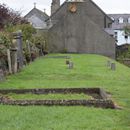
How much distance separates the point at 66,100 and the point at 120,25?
319 ft

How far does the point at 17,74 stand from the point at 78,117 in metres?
12.2

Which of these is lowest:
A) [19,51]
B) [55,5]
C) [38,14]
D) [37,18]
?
[19,51]

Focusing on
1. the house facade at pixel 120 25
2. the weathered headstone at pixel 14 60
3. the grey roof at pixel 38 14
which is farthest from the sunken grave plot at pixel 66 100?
the house facade at pixel 120 25

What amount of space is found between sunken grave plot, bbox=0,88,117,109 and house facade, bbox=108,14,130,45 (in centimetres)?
8726

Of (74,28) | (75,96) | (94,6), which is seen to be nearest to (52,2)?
(94,6)

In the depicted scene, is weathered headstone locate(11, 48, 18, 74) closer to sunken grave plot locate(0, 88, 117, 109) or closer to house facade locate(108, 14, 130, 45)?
sunken grave plot locate(0, 88, 117, 109)

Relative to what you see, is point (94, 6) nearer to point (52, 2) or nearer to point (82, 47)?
point (52, 2)

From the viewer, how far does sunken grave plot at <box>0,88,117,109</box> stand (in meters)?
11.5

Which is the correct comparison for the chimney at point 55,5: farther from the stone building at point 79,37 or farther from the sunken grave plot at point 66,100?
the sunken grave plot at point 66,100

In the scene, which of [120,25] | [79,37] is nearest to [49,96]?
[79,37]

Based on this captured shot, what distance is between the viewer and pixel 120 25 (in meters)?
108

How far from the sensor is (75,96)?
1369 centimetres

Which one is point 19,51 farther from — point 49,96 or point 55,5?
point 55,5

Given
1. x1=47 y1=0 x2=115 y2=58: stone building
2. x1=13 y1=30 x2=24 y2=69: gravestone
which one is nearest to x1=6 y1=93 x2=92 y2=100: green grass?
x1=13 y1=30 x2=24 y2=69: gravestone
